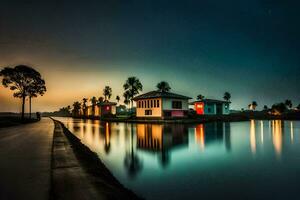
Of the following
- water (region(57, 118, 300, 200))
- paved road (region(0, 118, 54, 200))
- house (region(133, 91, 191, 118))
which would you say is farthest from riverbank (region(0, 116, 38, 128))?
water (region(57, 118, 300, 200))

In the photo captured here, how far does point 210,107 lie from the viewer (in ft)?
271

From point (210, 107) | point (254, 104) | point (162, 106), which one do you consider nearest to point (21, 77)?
point (162, 106)

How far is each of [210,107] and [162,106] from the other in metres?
34.2

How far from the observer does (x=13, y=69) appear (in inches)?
1905

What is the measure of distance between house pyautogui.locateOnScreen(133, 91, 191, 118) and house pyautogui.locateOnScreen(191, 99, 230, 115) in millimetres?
21150

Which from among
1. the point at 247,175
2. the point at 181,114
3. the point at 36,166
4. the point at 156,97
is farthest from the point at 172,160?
the point at 181,114

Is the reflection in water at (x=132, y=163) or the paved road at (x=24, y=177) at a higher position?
the paved road at (x=24, y=177)

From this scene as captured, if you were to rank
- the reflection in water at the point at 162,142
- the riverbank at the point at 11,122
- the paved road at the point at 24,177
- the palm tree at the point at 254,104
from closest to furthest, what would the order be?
the paved road at the point at 24,177
the reflection in water at the point at 162,142
the riverbank at the point at 11,122
the palm tree at the point at 254,104

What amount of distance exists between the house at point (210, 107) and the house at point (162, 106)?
69.4 feet

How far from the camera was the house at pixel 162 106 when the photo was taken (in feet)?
184

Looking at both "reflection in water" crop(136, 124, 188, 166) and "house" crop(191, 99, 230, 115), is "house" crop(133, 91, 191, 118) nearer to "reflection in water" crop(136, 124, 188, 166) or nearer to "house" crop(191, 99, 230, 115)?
"house" crop(191, 99, 230, 115)

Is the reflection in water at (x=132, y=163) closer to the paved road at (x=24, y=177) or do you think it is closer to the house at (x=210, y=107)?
the paved road at (x=24, y=177)

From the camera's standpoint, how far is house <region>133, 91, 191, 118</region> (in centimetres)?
5616

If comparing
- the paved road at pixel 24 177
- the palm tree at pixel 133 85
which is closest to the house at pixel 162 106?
the palm tree at pixel 133 85
